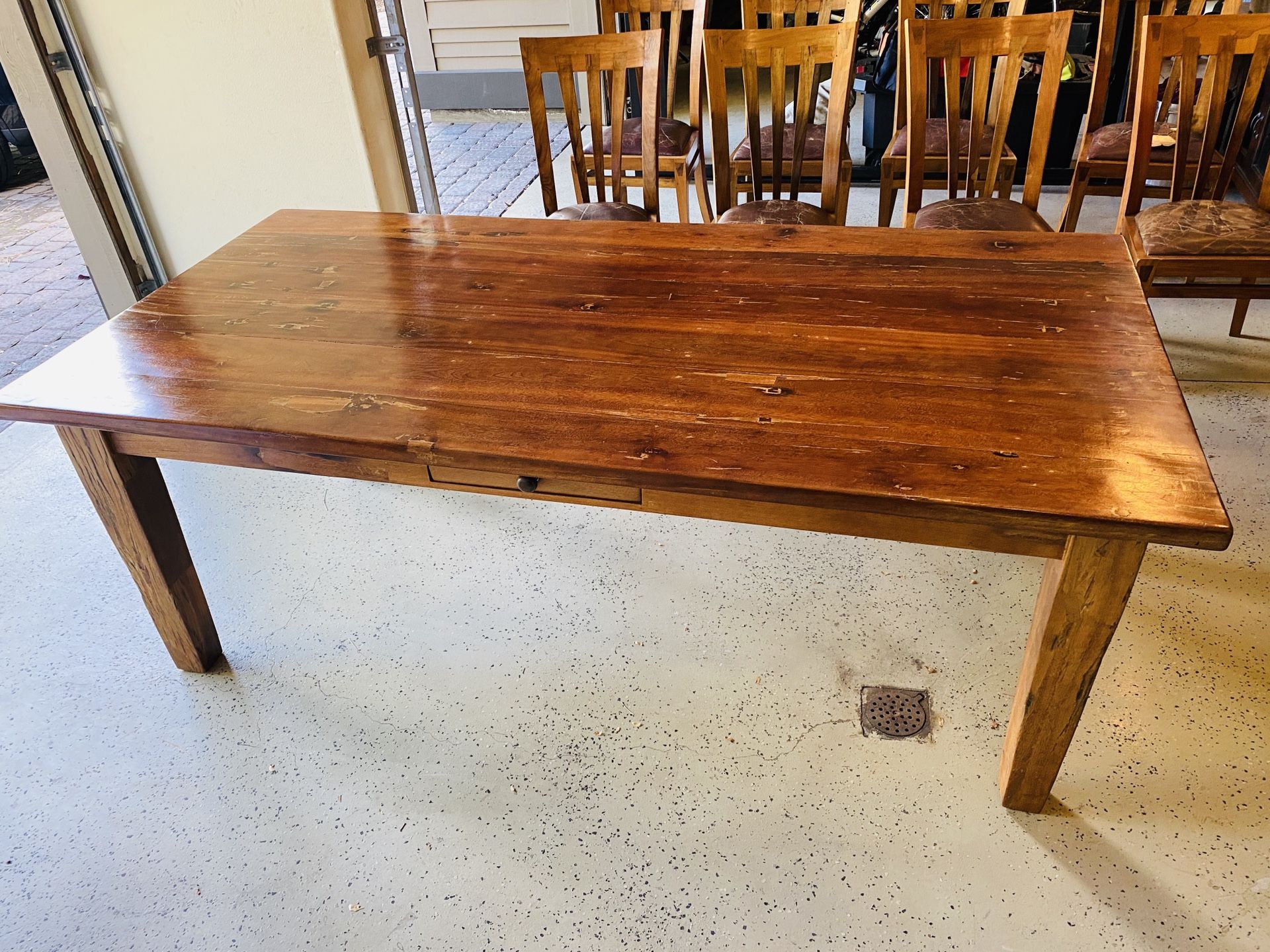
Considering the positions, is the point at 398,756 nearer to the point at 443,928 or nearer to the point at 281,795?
the point at 281,795

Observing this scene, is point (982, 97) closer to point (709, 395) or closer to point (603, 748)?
point (709, 395)

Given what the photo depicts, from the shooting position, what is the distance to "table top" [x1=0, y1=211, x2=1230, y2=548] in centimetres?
125

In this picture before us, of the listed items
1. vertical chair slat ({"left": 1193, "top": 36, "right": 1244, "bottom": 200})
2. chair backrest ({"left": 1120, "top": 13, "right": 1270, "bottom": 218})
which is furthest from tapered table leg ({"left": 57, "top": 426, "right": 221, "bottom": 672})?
vertical chair slat ({"left": 1193, "top": 36, "right": 1244, "bottom": 200})

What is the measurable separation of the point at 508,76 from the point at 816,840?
5247 mm

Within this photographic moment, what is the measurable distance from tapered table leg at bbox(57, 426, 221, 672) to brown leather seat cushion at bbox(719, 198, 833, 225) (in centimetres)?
168

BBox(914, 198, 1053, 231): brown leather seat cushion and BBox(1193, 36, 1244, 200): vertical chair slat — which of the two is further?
BBox(914, 198, 1053, 231): brown leather seat cushion

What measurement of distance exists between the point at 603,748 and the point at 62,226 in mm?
4391

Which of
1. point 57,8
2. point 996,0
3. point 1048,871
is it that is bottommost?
point 1048,871

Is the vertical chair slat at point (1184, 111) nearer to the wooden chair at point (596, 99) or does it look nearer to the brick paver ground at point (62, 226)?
the wooden chair at point (596, 99)

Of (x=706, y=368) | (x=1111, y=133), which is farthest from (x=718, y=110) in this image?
(x=1111, y=133)

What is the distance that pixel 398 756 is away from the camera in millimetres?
1777

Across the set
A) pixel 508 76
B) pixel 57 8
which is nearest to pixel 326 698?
pixel 57 8

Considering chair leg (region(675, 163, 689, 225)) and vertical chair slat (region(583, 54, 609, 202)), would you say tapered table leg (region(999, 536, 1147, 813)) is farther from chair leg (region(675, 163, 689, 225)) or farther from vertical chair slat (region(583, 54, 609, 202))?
chair leg (region(675, 163, 689, 225))

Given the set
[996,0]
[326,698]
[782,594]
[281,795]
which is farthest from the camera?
[996,0]
